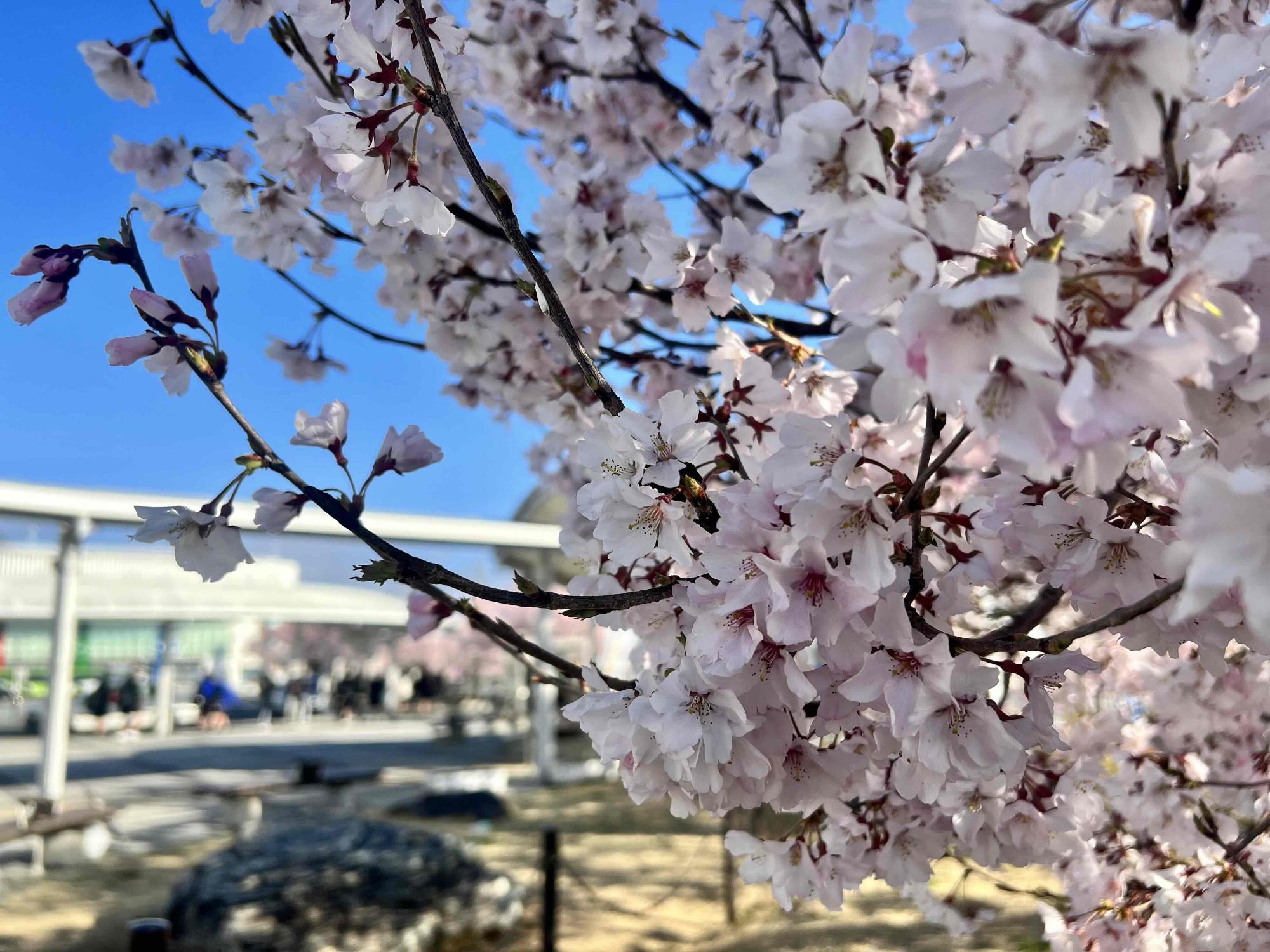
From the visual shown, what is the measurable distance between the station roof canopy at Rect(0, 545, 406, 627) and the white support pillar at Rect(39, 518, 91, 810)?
25.0ft

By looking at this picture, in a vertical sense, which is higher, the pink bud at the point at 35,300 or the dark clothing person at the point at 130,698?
the pink bud at the point at 35,300

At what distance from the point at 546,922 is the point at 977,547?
4.09m

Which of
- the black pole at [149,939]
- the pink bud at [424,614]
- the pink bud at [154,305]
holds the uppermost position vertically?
the pink bud at [154,305]

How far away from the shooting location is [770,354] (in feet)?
6.11

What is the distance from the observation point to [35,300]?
3.63ft

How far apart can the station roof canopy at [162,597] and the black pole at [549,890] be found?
11.9 meters

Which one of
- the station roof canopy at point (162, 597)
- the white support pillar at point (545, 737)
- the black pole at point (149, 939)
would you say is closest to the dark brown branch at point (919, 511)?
the black pole at point (149, 939)

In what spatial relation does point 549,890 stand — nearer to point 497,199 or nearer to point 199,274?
point 199,274

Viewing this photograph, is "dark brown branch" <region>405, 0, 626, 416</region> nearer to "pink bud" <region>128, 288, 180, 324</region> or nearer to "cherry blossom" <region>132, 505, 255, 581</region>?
"pink bud" <region>128, 288, 180, 324</region>

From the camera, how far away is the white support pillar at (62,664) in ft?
22.1

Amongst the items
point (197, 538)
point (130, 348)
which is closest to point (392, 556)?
point (197, 538)

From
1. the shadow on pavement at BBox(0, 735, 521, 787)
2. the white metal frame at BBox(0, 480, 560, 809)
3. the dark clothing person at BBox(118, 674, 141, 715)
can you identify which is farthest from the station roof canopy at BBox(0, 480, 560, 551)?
the dark clothing person at BBox(118, 674, 141, 715)

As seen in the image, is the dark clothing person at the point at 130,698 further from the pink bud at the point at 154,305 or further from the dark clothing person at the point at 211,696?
the pink bud at the point at 154,305

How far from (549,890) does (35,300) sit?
4.07 metres
